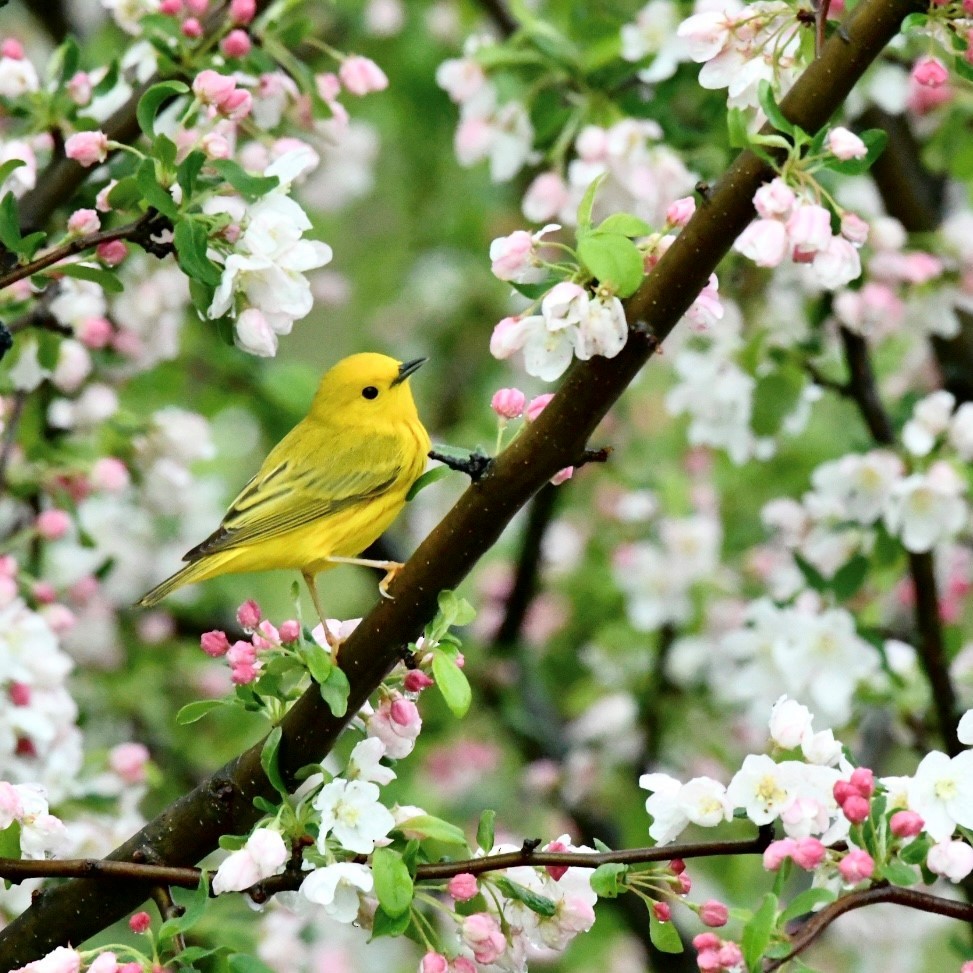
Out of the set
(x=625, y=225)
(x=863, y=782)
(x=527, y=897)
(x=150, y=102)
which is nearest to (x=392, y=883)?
(x=527, y=897)

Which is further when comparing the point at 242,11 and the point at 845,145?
the point at 242,11

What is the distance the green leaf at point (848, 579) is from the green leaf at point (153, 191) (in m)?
2.02

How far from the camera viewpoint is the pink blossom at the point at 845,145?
1919 millimetres

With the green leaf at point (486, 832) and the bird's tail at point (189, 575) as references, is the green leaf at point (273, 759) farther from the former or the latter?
the bird's tail at point (189, 575)

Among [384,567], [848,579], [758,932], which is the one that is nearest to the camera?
[758,932]

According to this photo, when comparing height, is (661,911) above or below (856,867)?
below

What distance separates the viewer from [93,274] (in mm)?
2205

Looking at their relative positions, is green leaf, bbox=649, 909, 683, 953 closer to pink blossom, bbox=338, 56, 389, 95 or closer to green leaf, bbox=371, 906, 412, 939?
green leaf, bbox=371, 906, 412, 939

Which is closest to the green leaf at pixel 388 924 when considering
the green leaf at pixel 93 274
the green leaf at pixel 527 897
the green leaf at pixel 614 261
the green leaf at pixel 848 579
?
the green leaf at pixel 527 897

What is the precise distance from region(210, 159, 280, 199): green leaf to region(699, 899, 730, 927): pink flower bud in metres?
1.05

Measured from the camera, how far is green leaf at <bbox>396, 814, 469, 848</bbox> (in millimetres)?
1980

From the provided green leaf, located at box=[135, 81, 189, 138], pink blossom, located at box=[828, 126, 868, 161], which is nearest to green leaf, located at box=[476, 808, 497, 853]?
pink blossom, located at box=[828, 126, 868, 161]

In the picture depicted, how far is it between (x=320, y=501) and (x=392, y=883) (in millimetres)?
1264

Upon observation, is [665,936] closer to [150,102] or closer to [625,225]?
[625,225]
